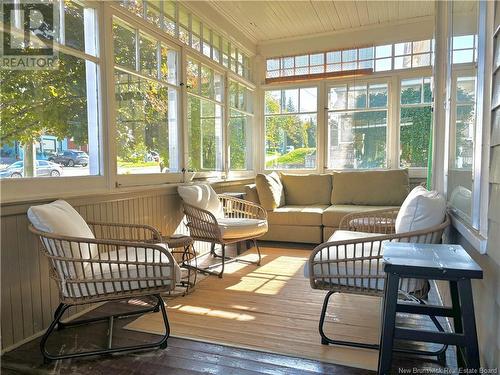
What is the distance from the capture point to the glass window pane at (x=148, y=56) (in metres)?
2.98

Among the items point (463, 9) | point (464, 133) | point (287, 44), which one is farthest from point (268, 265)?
point (287, 44)

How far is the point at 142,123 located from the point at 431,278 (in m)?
2.57

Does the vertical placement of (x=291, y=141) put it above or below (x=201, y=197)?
above

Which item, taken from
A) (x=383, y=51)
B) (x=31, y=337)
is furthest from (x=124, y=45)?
(x=383, y=51)

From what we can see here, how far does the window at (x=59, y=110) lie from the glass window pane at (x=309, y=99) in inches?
136

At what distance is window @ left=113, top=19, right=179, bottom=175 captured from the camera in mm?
2742

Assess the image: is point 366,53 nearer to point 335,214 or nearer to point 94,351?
point 335,214

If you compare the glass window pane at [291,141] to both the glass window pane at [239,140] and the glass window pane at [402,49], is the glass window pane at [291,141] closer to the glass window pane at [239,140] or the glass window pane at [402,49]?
the glass window pane at [239,140]

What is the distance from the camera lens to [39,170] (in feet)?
6.88

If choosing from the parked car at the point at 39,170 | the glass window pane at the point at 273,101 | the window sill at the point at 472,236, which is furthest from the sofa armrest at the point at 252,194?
the window sill at the point at 472,236

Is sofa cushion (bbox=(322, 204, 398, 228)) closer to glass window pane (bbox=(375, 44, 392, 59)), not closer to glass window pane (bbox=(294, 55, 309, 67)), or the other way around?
glass window pane (bbox=(375, 44, 392, 59))

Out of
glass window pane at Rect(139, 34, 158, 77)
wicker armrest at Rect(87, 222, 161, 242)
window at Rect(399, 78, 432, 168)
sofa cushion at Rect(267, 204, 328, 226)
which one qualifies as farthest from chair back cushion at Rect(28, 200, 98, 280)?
window at Rect(399, 78, 432, 168)

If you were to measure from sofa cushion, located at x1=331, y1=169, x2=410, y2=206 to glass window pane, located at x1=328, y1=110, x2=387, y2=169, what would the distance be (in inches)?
17.8

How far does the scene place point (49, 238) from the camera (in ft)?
5.49
